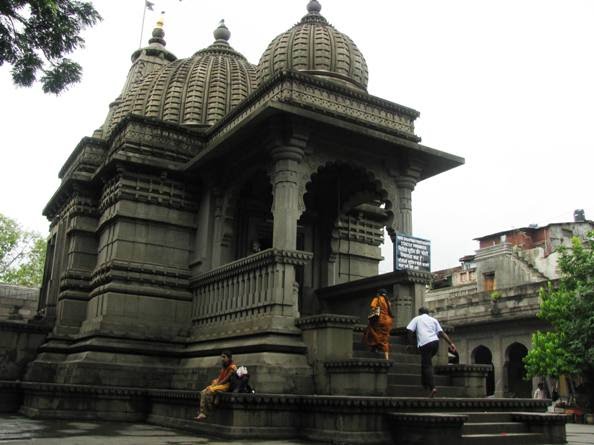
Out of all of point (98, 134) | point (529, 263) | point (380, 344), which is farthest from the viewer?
point (529, 263)

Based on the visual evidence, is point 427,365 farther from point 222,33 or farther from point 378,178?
point 222,33

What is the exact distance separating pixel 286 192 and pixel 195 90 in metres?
7.32

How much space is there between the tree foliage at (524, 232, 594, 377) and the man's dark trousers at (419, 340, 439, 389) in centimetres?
1340

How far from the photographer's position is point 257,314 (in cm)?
1209

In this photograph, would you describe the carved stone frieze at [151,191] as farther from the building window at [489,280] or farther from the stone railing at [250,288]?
the building window at [489,280]

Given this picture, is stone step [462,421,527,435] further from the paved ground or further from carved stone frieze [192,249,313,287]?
carved stone frieze [192,249,313,287]

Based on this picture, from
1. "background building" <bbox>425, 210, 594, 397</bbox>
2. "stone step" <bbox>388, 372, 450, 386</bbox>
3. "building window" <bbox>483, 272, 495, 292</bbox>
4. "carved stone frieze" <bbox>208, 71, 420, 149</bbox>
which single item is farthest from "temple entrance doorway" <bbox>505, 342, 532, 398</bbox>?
"stone step" <bbox>388, 372, 450, 386</bbox>

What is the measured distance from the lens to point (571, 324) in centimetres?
2248

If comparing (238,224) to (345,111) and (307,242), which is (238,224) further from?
(345,111)

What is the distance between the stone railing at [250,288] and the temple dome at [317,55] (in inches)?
214

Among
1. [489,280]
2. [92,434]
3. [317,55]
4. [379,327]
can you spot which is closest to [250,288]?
[379,327]

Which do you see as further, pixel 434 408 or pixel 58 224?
pixel 58 224

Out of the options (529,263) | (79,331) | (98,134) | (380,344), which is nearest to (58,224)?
(98,134)

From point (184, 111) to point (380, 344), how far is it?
9.61 metres
